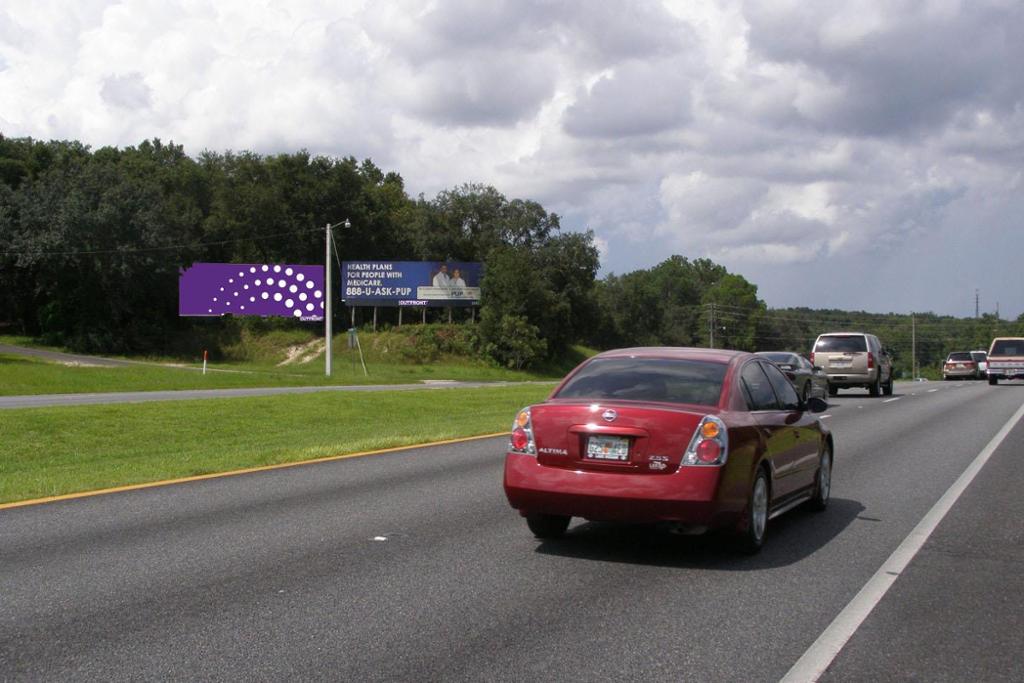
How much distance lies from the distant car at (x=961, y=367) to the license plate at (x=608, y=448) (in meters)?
58.6

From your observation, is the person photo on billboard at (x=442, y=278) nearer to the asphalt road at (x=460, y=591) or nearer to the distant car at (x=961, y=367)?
the distant car at (x=961, y=367)

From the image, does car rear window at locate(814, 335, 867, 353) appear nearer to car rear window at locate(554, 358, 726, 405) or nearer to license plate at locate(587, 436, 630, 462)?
car rear window at locate(554, 358, 726, 405)

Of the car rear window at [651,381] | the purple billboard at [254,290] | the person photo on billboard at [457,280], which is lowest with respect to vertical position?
the car rear window at [651,381]

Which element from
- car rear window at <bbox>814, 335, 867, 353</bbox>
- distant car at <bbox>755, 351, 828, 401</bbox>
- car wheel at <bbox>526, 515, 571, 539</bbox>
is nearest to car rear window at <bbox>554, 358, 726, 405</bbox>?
car wheel at <bbox>526, 515, 571, 539</bbox>

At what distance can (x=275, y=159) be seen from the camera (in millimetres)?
81438

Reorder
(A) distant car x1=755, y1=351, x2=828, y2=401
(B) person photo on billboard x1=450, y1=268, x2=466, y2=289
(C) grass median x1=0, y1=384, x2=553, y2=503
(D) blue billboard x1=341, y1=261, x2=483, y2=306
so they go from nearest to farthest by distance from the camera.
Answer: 1. (C) grass median x1=0, y1=384, x2=553, y2=503
2. (A) distant car x1=755, y1=351, x2=828, y2=401
3. (D) blue billboard x1=341, y1=261, x2=483, y2=306
4. (B) person photo on billboard x1=450, y1=268, x2=466, y2=289

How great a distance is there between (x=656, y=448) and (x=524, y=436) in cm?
108

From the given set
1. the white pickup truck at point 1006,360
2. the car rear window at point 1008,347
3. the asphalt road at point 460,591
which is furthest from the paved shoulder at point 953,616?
the car rear window at point 1008,347

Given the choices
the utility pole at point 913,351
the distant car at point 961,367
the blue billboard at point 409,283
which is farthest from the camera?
the utility pole at point 913,351

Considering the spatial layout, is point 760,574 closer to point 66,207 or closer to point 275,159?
point 66,207

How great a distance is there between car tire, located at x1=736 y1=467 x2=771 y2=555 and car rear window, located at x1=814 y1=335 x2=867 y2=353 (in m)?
25.9

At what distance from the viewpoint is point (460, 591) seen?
6.75 meters

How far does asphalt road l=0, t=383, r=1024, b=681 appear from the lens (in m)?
5.30

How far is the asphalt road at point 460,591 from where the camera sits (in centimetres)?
530
